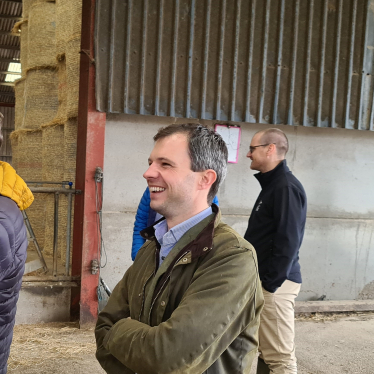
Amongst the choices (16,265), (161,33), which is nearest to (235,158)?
(161,33)

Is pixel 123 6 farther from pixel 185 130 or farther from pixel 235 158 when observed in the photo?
pixel 185 130

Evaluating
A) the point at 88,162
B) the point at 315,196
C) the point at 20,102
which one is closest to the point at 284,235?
the point at 88,162

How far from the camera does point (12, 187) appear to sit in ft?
6.37

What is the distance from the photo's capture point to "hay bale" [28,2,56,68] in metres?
6.44

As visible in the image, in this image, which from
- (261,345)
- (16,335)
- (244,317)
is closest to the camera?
(244,317)

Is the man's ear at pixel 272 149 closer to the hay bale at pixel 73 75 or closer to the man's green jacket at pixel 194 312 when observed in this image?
the man's green jacket at pixel 194 312

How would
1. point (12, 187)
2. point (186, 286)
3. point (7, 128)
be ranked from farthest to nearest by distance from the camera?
point (7, 128) → point (12, 187) → point (186, 286)

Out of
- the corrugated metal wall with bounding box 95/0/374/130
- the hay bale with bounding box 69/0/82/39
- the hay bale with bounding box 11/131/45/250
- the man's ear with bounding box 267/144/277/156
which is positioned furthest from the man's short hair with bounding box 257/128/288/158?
the hay bale with bounding box 11/131/45/250

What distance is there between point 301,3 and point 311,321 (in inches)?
126

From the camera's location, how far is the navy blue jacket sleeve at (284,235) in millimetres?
2863

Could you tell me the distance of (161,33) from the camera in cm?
436

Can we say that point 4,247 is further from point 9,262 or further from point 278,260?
point 278,260

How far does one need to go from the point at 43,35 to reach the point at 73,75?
148cm

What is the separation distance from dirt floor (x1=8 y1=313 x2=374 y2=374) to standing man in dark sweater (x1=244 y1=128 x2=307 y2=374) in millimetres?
859
